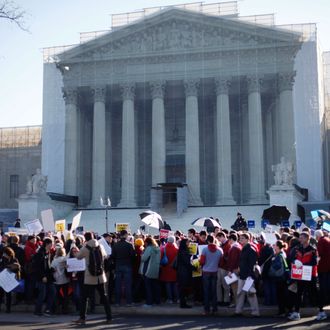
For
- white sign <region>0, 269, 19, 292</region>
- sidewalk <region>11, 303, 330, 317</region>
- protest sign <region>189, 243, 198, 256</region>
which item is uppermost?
protest sign <region>189, 243, 198, 256</region>

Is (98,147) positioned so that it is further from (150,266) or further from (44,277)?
(44,277)

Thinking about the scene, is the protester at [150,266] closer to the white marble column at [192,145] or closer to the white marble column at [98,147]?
the white marble column at [192,145]

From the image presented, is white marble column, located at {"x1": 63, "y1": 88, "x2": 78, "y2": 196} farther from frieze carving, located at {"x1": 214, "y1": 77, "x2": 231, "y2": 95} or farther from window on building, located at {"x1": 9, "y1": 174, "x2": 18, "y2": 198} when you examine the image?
window on building, located at {"x1": 9, "y1": 174, "x2": 18, "y2": 198}

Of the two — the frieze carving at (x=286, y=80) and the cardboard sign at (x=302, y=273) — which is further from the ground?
the frieze carving at (x=286, y=80)

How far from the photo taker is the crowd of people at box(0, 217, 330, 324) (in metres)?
14.0

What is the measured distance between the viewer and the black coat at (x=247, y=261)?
13.9m

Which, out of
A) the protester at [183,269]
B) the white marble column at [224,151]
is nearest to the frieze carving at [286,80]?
the white marble column at [224,151]

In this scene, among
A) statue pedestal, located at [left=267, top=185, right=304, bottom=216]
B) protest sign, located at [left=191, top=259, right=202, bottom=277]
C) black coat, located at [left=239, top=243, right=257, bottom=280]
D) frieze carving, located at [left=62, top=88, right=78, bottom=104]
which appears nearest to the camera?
black coat, located at [left=239, top=243, right=257, bottom=280]

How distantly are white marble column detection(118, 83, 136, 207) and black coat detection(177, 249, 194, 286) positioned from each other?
1359 inches

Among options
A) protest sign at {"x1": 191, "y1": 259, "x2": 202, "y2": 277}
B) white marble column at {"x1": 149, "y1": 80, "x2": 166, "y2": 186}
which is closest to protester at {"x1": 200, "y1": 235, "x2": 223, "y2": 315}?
protest sign at {"x1": 191, "y1": 259, "x2": 202, "y2": 277}

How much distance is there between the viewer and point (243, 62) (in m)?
50.3

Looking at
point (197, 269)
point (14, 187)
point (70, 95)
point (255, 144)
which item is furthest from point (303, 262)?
point (14, 187)

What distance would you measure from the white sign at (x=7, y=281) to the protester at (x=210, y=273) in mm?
5013

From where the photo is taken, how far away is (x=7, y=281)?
15.3m
